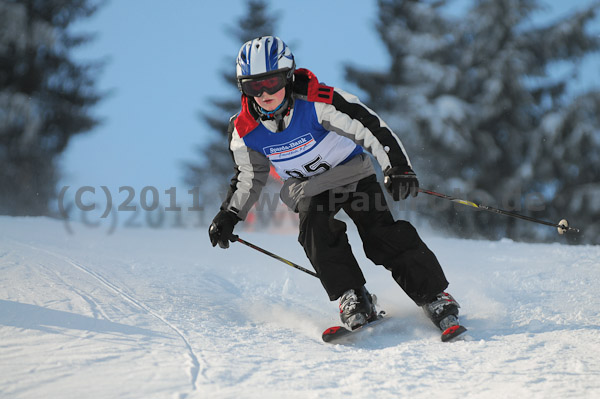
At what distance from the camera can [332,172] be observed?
10.5ft

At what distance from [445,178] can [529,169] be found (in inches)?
84.8

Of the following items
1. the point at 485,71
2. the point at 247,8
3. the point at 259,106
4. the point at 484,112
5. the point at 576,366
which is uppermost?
the point at 247,8

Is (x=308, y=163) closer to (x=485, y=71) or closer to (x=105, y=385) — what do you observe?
(x=105, y=385)

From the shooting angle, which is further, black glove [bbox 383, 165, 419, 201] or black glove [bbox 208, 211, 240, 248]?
black glove [bbox 208, 211, 240, 248]

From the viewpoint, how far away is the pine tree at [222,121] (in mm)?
18203

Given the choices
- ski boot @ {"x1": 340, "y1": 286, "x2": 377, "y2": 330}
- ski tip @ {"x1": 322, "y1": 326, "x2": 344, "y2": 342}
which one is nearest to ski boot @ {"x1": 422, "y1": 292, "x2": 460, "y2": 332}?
ski boot @ {"x1": 340, "y1": 286, "x2": 377, "y2": 330}

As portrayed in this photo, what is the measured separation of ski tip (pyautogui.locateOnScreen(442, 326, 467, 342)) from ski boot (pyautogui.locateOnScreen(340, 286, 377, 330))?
1.39ft

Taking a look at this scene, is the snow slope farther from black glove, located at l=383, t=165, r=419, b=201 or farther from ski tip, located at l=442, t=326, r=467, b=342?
black glove, located at l=383, t=165, r=419, b=201

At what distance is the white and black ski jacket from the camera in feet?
9.87

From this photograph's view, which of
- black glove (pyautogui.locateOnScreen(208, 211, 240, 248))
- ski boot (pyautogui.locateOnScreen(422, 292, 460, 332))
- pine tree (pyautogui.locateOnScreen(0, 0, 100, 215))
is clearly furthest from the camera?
pine tree (pyautogui.locateOnScreen(0, 0, 100, 215))

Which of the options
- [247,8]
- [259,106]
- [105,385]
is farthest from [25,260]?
[247,8]

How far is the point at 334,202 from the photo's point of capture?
3154mm

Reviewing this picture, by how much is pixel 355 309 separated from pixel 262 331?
51 centimetres

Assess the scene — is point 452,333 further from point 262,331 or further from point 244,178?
point 244,178
